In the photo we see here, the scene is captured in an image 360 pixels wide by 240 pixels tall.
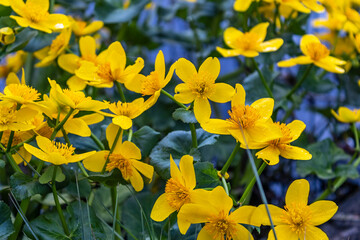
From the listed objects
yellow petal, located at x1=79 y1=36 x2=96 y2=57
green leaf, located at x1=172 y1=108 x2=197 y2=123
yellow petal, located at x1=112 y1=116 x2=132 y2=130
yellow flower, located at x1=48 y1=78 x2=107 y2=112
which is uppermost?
yellow flower, located at x1=48 y1=78 x2=107 y2=112

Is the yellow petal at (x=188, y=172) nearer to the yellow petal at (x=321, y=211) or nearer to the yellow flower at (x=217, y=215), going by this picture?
the yellow flower at (x=217, y=215)

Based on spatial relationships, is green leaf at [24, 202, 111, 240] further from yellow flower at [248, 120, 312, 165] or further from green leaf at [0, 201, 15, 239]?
yellow flower at [248, 120, 312, 165]

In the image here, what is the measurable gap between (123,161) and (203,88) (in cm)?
16

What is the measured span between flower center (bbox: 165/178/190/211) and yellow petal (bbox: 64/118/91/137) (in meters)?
0.15

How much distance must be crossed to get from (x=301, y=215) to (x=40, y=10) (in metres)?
0.58

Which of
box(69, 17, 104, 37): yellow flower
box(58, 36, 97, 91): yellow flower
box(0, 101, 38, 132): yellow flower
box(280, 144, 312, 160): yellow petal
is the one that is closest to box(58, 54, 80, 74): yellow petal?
box(58, 36, 97, 91): yellow flower

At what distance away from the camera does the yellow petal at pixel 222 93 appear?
65cm

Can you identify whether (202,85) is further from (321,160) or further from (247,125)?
(321,160)

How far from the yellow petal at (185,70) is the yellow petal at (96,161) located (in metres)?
0.16

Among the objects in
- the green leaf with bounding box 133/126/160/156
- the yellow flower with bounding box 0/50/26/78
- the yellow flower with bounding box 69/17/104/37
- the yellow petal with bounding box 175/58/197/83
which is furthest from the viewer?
the yellow flower with bounding box 0/50/26/78

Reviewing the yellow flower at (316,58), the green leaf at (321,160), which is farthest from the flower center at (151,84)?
the green leaf at (321,160)

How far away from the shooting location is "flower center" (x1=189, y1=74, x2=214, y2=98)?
0.65m

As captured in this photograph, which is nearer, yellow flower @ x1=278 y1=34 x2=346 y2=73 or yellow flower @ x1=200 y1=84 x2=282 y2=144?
yellow flower @ x1=200 y1=84 x2=282 y2=144

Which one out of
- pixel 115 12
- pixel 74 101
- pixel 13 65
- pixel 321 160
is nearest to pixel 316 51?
pixel 321 160
